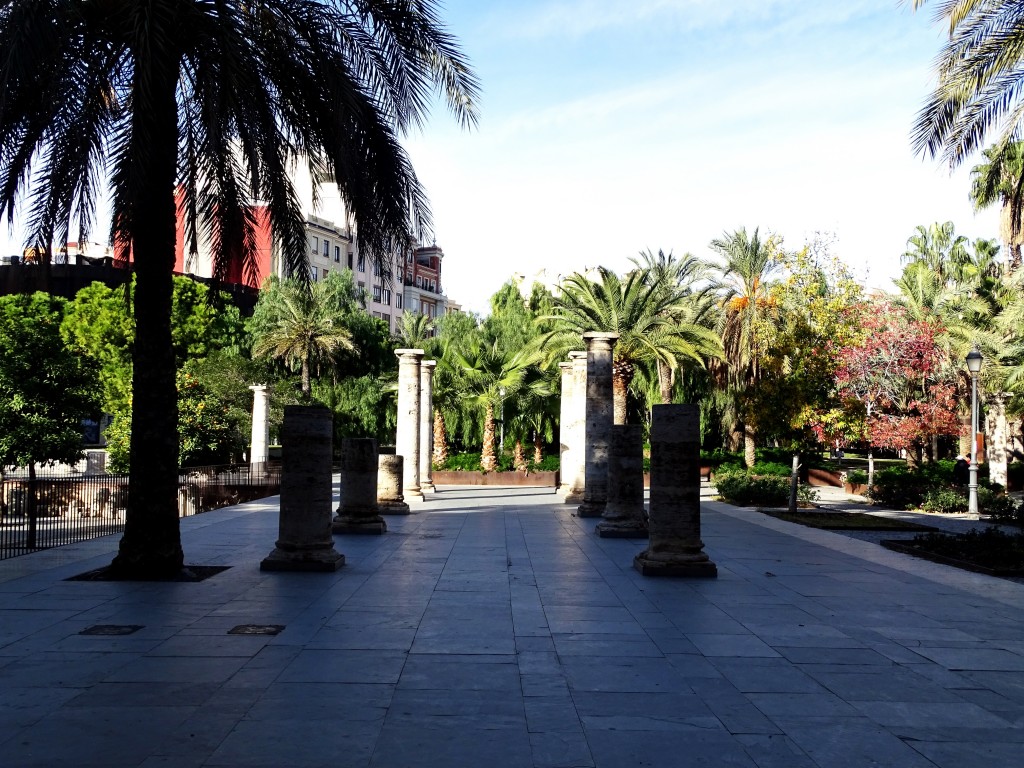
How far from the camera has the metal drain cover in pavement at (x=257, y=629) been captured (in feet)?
27.0

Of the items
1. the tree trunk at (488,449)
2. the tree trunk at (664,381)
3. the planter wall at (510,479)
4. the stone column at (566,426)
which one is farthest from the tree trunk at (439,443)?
the stone column at (566,426)

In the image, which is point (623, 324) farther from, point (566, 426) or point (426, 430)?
point (426, 430)

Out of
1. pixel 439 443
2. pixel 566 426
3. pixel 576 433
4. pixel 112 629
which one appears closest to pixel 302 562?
pixel 112 629

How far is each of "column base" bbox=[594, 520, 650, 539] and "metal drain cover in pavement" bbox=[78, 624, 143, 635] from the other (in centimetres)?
969

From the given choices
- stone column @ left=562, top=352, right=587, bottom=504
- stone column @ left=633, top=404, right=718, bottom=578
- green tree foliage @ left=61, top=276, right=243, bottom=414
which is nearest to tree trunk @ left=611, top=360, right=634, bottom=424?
stone column @ left=562, top=352, right=587, bottom=504

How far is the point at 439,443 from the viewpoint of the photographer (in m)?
39.7

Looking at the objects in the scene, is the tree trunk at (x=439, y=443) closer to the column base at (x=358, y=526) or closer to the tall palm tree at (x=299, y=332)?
the tall palm tree at (x=299, y=332)

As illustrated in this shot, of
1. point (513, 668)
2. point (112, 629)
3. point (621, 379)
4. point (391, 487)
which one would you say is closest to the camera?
point (513, 668)

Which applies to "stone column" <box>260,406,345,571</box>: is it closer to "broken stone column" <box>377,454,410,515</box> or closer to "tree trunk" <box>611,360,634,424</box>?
"broken stone column" <box>377,454,410,515</box>

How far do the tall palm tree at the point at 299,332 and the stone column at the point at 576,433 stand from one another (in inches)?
792

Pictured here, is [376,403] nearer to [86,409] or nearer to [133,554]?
[86,409]

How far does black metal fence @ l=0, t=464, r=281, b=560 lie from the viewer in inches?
595

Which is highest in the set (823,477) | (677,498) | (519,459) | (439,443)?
(439,443)

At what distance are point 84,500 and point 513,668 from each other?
63.3 feet
